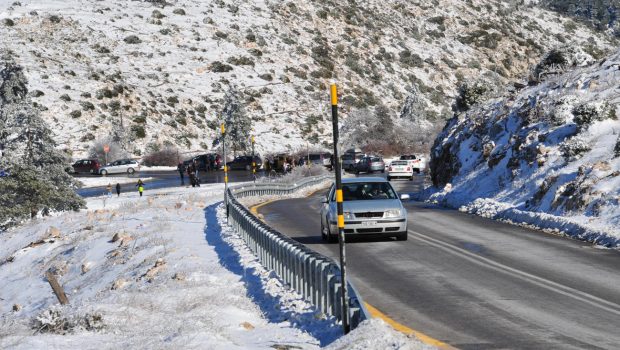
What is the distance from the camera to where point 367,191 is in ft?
64.1

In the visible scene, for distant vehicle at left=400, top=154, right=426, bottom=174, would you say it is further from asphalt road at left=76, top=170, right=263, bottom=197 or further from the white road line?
the white road line

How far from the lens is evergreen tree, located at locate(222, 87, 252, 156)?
90.0 metres

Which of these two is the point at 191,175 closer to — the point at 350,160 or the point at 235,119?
the point at 350,160

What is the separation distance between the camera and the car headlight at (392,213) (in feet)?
60.7

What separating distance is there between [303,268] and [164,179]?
53.9 meters

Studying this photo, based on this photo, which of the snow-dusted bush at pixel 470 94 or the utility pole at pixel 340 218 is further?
the snow-dusted bush at pixel 470 94

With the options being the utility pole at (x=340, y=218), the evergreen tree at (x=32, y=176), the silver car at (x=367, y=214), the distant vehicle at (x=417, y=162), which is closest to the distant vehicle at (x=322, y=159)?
the distant vehicle at (x=417, y=162)

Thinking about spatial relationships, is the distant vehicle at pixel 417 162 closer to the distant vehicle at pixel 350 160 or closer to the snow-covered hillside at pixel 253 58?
the distant vehicle at pixel 350 160

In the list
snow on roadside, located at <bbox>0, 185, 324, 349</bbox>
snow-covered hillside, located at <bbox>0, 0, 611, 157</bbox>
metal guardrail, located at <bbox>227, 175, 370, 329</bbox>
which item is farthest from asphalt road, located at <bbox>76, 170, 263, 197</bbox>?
metal guardrail, located at <bbox>227, 175, 370, 329</bbox>

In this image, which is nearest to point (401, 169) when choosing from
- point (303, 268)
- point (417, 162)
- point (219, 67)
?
point (417, 162)

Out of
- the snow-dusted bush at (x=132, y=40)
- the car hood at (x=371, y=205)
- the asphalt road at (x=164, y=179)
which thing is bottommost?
the asphalt road at (x=164, y=179)

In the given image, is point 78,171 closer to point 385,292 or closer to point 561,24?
point 385,292

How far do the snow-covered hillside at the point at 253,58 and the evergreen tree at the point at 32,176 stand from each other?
112 feet

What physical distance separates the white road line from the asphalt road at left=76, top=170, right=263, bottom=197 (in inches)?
1471
